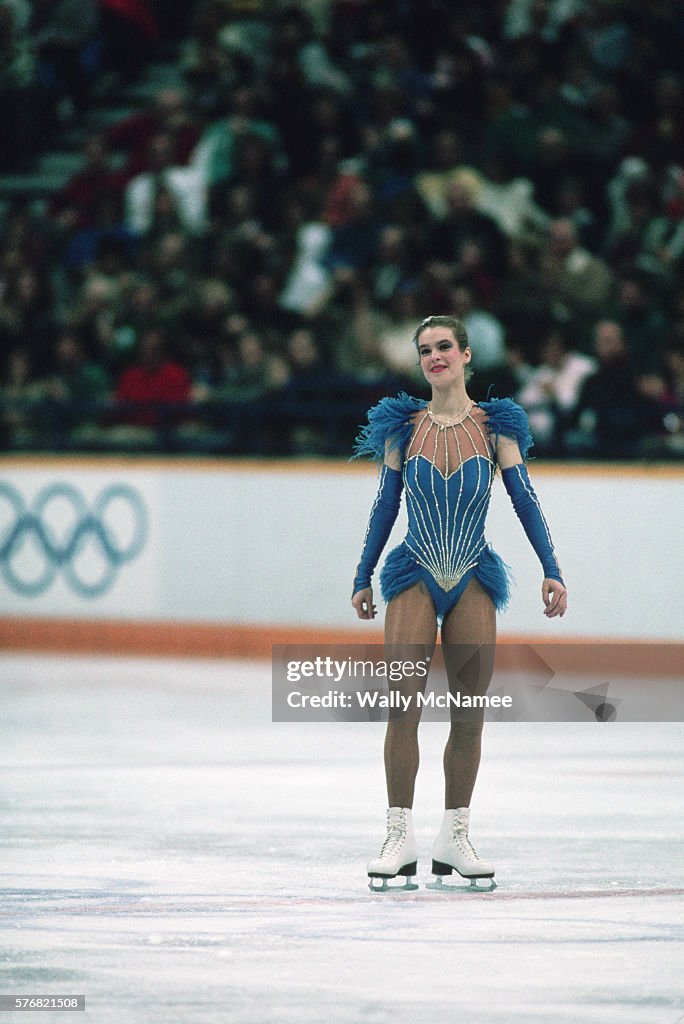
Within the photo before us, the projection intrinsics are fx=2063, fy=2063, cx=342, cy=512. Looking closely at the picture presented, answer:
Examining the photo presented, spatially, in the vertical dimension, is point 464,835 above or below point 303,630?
below

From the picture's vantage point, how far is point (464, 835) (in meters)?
6.72

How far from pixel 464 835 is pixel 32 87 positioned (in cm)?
1403

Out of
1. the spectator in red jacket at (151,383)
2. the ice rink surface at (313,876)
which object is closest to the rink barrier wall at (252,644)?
the spectator in red jacket at (151,383)

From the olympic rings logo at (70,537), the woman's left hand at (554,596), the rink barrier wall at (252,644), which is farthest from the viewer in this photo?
the olympic rings logo at (70,537)

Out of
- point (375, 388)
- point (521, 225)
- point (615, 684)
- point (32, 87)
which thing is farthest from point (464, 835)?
point (32, 87)

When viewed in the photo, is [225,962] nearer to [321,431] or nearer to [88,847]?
[88,847]

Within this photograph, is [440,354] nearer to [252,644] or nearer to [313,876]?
[313,876]

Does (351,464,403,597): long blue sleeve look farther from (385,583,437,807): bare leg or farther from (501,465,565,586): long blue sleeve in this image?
(501,465,565,586): long blue sleeve

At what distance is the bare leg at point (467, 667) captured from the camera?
6.59 meters

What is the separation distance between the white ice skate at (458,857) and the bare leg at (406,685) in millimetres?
182

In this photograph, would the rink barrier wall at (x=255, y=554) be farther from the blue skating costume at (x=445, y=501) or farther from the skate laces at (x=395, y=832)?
the skate laces at (x=395, y=832)

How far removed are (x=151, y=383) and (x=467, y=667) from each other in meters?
8.96

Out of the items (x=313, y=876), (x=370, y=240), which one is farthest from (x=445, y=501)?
(x=370, y=240)

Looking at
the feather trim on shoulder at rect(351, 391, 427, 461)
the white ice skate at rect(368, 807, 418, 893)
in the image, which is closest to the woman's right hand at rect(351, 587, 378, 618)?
the feather trim on shoulder at rect(351, 391, 427, 461)
